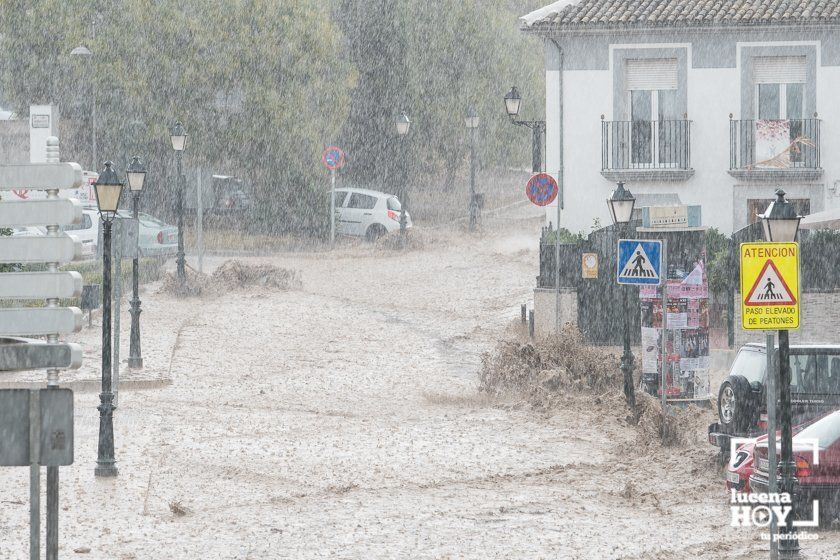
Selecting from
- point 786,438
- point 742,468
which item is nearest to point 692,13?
point 742,468

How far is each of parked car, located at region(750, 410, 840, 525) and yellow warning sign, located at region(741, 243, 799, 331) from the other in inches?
51.4

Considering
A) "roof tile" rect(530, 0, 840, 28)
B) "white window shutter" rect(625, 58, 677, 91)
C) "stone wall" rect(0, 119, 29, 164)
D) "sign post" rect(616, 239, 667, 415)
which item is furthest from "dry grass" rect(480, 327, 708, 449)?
"stone wall" rect(0, 119, 29, 164)

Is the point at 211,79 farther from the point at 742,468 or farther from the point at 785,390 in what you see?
the point at 785,390

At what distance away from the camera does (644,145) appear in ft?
87.3

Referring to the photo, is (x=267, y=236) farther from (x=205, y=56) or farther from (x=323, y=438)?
(x=323, y=438)

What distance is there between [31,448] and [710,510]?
6.51 m

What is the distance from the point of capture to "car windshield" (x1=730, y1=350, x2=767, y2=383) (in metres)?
12.7

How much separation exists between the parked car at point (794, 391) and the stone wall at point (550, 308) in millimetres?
9135

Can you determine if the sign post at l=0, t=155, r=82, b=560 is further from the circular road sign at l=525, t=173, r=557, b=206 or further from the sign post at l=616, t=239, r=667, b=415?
the circular road sign at l=525, t=173, r=557, b=206

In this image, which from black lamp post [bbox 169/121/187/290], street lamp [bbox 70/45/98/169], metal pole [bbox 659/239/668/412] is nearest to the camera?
metal pole [bbox 659/239/668/412]

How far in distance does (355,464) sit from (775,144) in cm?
1537

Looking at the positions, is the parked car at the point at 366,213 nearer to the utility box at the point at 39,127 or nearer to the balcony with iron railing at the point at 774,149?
the utility box at the point at 39,127

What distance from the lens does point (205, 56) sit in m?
38.0

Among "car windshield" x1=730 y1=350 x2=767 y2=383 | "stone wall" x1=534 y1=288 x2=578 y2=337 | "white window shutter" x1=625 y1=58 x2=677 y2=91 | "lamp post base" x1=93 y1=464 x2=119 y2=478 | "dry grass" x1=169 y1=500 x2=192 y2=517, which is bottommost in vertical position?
"dry grass" x1=169 y1=500 x2=192 y2=517
